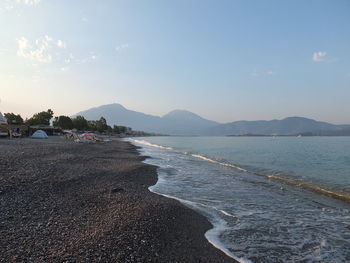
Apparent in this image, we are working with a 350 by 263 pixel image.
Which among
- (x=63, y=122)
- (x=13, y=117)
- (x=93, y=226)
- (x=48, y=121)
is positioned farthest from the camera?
(x=63, y=122)

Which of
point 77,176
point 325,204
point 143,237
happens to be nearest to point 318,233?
point 325,204

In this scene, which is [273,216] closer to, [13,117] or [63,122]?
[13,117]

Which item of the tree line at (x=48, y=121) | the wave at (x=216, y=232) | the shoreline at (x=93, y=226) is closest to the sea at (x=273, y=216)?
the wave at (x=216, y=232)

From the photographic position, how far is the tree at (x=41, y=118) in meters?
101

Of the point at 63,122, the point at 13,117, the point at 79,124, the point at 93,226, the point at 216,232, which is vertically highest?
the point at 13,117

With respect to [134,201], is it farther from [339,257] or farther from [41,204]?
[339,257]

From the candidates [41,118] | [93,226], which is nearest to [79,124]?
[41,118]

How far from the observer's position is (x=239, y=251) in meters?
6.17

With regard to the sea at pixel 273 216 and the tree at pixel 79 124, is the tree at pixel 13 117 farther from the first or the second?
the sea at pixel 273 216

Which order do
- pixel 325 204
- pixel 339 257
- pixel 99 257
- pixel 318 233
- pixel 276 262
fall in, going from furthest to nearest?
pixel 325 204 < pixel 318 233 < pixel 339 257 < pixel 276 262 < pixel 99 257

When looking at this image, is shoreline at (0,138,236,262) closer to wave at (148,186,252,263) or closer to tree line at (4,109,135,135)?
wave at (148,186,252,263)

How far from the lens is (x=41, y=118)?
10312cm

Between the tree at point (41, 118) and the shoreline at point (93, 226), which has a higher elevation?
the tree at point (41, 118)

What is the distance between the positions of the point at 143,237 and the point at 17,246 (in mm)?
2731
